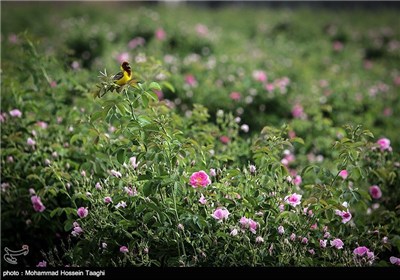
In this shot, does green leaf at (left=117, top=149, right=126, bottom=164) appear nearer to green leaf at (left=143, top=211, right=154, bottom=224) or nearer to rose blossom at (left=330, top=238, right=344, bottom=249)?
green leaf at (left=143, top=211, right=154, bottom=224)

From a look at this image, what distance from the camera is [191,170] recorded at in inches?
93.7

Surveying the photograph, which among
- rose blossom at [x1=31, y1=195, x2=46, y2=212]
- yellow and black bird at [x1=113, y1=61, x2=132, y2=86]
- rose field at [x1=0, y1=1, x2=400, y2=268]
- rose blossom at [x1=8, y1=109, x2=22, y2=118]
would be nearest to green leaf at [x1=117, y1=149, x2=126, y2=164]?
rose field at [x1=0, y1=1, x2=400, y2=268]

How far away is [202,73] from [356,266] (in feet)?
10.5

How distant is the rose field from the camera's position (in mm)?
2295

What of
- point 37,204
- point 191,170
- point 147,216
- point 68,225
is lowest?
point 37,204

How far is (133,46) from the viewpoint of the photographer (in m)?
6.13

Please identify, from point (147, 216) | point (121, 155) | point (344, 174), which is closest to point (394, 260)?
point (344, 174)

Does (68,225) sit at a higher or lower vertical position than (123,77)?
lower

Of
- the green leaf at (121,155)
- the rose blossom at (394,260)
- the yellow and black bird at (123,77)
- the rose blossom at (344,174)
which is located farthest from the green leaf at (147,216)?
the rose blossom at (344,174)

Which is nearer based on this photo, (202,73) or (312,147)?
(312,147)

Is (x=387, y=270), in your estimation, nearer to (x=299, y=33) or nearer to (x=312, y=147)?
(x=312, y=147)

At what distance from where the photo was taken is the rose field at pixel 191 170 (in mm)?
2295

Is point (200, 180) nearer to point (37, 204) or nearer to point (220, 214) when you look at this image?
point (220, 214)

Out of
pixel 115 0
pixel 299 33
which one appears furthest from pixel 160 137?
pixel 115 0
